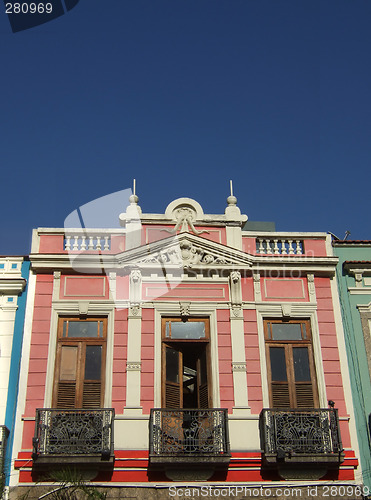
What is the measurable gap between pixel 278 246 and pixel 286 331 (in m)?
2.11

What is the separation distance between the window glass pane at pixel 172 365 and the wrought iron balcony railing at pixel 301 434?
1.97m

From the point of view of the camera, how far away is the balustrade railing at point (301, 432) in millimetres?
13266

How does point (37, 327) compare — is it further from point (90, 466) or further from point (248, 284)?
point (248, 284)

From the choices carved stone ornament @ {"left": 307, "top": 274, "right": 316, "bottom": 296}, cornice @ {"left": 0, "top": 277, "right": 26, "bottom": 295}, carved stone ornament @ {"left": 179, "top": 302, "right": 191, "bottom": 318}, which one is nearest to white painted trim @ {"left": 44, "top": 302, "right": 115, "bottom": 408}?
cornice @ {"left": 0, "top": 277, "right": 26, "bottom": 295}

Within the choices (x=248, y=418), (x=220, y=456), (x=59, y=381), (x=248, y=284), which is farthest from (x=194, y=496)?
(x=248, y=284)

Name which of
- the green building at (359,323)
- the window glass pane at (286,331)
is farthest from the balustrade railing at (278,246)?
the window glass pane at (286,331)

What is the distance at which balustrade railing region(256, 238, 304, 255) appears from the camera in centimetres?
1583

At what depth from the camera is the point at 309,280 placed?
Answer: 15438 millimetres

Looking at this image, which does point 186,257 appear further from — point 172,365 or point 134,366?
point 134,366

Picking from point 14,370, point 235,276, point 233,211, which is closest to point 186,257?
point 235,276

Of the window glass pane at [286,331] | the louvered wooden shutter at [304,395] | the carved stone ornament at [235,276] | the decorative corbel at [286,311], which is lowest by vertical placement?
the louvered wooden shutter at [304,395]

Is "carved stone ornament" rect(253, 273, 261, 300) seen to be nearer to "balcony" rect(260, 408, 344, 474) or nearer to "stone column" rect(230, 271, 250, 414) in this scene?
"stone column" rect(230, 271, 250, 414)

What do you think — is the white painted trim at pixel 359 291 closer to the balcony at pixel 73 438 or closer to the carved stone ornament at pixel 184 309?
the carved stone ornament at pixel 184 309

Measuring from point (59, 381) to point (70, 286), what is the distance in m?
2.12
